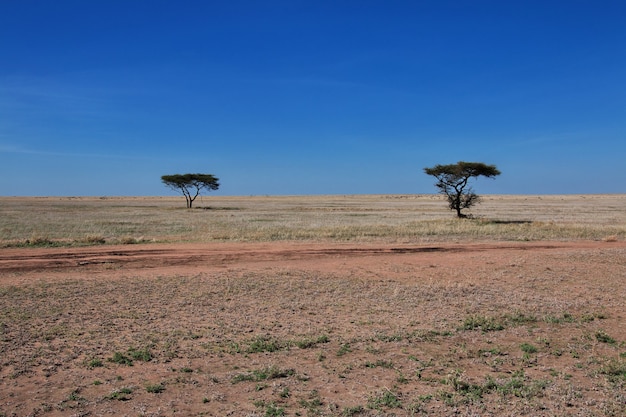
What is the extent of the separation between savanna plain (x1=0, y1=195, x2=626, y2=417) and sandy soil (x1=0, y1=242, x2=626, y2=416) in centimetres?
3

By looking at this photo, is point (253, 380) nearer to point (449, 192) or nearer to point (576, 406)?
point (576, 406)

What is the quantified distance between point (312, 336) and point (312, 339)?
22cm

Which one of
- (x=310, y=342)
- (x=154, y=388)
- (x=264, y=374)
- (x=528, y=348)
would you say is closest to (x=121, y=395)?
(x=154, y=388)

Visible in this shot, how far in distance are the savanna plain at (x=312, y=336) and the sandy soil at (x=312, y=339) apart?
0.03 meters

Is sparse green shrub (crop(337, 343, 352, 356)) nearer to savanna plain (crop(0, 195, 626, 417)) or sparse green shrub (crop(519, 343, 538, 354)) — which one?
savanna plain (crop(0, 195, 626, 417))

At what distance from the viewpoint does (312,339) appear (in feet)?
27.6

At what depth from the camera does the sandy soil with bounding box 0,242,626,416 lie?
602 cm

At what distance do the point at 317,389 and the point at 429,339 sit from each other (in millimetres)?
2939

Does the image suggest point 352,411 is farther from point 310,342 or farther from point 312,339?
point 312,339

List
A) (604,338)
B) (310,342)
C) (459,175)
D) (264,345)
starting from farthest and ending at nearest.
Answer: (459,175)
(604,338)
(310,342)
(264,345)

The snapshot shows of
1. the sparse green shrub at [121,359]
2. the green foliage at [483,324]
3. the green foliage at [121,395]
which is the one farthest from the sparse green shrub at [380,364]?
the sparse green shrub at [121,359]

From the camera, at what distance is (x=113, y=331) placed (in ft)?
28.9

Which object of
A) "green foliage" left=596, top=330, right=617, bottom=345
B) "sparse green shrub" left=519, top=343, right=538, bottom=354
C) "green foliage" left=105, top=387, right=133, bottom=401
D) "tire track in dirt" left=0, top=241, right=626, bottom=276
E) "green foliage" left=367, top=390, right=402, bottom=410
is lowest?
"green foliage" left=105, top=387, right=133, bottom=401

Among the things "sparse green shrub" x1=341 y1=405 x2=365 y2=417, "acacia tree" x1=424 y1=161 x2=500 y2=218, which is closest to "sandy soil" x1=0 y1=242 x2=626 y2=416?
"sparse green shrub" x1=341 y1=405 x2=365 y2=417
